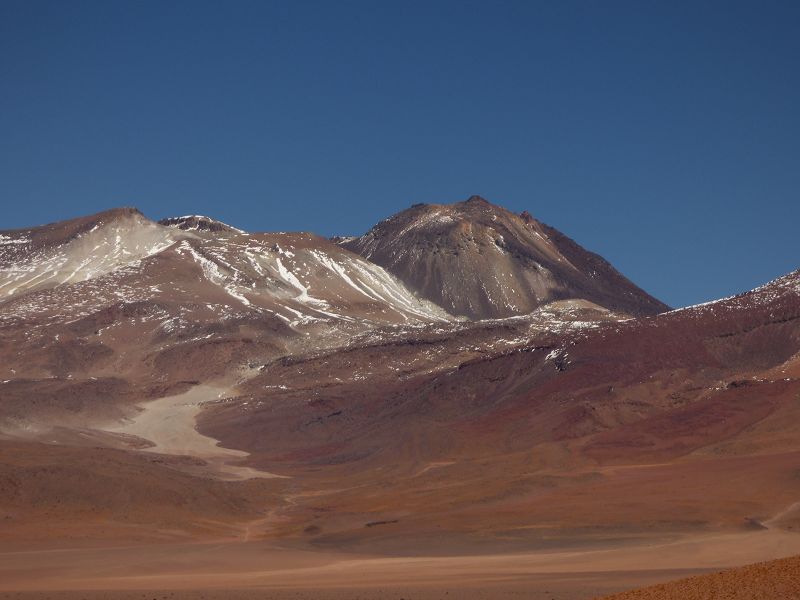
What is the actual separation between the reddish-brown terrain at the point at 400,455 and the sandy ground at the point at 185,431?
55cm

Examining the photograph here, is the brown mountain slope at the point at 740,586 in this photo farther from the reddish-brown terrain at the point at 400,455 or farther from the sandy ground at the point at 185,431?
the sandy ground at the point at 185,431

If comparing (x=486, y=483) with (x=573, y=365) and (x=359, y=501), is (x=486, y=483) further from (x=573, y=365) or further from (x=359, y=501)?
(x=573, y=365)

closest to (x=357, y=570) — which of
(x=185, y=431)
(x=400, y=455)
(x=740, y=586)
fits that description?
(x=740, y=586)

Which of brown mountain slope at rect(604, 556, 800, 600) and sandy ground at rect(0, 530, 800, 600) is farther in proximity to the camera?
sandy ground at rect(0, 530, 800, 600)

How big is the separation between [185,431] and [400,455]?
40.8m

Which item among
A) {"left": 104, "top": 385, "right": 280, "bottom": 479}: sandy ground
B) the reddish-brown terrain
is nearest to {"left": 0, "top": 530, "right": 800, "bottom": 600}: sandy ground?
the reddish-brown terrain

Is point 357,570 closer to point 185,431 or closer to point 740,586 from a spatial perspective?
point 740,586

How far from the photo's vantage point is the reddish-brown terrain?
52.3 metres

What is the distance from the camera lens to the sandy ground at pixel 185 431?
117312 millimetres

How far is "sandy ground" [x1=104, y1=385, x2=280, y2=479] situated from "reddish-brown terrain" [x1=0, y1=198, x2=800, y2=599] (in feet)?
1.79

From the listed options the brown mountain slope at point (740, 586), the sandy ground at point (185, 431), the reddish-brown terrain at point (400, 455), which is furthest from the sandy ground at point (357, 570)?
the sandy ground at point (185, 431)

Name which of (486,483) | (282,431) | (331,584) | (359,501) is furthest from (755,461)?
(282,431)

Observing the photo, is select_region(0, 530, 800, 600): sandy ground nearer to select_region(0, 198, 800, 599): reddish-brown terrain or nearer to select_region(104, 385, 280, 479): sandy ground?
select_region(0, 198, 800, 599): reddish-brown terrain

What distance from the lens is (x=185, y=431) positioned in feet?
463
